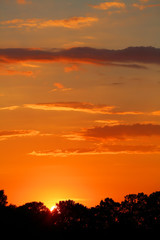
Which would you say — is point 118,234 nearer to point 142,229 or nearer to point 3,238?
point 142,229

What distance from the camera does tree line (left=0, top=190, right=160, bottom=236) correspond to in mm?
110688

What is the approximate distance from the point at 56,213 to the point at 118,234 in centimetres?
1349

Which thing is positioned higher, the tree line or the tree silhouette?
the tree silhouette

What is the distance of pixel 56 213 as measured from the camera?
4528 inches

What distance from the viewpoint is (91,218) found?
11419 cm

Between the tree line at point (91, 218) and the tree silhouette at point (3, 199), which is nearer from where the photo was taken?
the tree line at point (91, 218)

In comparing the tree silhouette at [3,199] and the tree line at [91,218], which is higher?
the tree silhouette at [3,199]

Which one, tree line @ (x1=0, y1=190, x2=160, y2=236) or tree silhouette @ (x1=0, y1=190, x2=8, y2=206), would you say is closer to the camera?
tree line @ (x1=0, y1=190, x2=160, y2=236)

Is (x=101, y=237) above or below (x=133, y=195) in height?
below

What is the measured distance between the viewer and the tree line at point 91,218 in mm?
110688

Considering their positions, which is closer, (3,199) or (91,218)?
(91,218)

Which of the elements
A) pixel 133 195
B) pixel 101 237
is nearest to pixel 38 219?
pixel 101 237

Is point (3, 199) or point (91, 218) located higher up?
point (3, 199)

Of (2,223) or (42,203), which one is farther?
(42,203)
